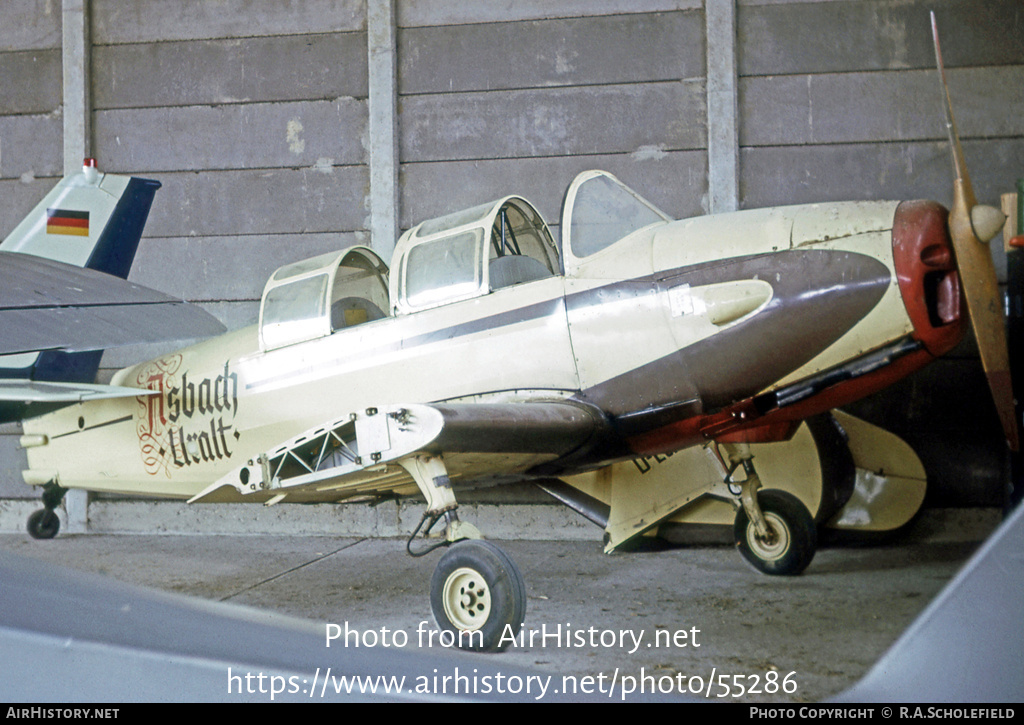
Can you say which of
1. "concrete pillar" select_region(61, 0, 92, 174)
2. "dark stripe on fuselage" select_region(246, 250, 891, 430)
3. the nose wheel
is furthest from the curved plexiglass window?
"concrete pillar" select_region(61, 0, 92, 174)

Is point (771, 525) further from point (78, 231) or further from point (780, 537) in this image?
point (78, 231)

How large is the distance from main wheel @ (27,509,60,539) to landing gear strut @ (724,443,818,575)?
445 centimetres

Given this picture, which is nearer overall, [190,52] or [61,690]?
[61,690]

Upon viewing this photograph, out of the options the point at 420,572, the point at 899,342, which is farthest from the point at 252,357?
the point at 899,342

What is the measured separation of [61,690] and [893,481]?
4469mm

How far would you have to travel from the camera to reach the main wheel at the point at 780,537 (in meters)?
3.67

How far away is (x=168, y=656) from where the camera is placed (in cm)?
53

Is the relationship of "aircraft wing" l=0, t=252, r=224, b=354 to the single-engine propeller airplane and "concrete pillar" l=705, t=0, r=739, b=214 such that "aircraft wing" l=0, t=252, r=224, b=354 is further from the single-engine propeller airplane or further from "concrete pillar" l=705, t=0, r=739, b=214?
"concrete pillar" l=705, t=0, r=739, b=214

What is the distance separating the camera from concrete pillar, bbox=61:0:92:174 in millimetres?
5641

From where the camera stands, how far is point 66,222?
15.5ft

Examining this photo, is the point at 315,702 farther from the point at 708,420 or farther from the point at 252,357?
the point at 252,357

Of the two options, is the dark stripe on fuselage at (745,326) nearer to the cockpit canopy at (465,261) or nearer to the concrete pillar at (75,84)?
the cockpit canopy at (465,261)

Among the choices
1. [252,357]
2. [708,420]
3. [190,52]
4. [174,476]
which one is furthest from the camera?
[190,52]

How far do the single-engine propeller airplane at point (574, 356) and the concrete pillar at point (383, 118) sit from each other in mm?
1062
